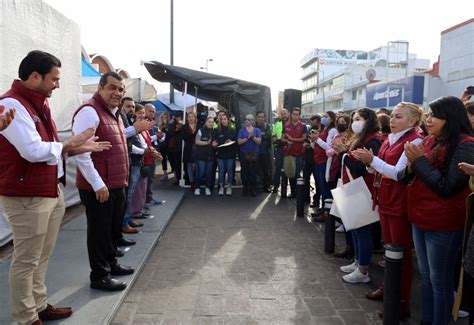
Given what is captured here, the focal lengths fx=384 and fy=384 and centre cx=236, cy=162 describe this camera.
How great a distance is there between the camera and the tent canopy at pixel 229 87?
31.9 feet

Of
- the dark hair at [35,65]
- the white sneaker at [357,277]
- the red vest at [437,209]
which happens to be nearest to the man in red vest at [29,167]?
the dark hair at [35,65]

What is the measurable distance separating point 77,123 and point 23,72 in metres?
0.78

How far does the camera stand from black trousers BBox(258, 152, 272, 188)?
970 cm

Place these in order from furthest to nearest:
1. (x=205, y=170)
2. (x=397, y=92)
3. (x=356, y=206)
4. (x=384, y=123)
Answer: (x=397, y=92)
(x=205, y=170)
(x=384, y=123)
(x=356, y=206)

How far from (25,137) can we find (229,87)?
773 cm

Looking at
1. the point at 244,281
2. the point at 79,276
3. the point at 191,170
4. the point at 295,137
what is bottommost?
the point at 244,281

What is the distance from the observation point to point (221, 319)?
344 centimetres

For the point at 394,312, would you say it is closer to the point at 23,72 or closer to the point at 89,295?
the point at 89,295

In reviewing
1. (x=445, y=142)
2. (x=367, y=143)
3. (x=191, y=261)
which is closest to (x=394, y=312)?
(x=445, y=142)

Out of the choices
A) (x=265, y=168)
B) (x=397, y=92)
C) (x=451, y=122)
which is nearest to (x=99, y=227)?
(x=451, y=122)

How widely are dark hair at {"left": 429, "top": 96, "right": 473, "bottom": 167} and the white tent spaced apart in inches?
196

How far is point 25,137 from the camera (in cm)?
256

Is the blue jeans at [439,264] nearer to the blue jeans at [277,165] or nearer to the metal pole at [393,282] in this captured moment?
the metal pole at [393,282]

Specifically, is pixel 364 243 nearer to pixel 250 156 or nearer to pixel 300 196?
pixel 300 196
